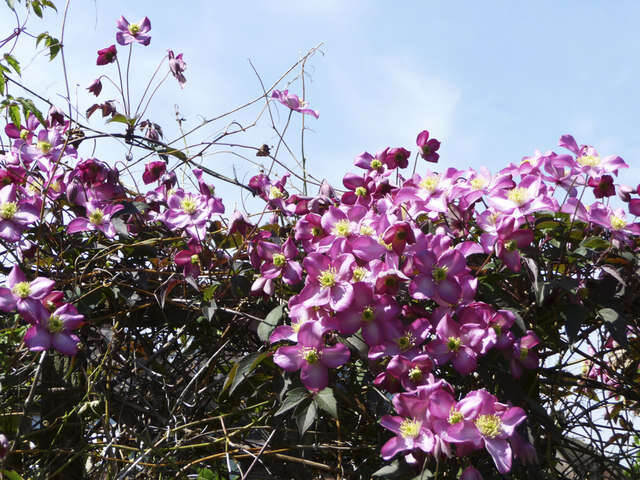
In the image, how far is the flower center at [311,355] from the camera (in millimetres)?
953

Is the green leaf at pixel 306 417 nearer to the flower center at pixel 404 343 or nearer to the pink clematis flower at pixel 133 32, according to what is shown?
the flower center at pixel 404 343

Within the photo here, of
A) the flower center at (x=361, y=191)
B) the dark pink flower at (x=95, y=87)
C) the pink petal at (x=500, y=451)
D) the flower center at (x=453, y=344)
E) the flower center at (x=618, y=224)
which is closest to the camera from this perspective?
the pink petal at (x=500, y=451)

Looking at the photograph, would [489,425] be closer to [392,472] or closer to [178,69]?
[392,472]

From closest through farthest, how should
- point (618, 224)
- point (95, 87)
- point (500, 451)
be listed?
point (500, 451) → point (618, 224) → point (95, 87)

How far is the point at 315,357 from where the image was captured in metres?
0.95

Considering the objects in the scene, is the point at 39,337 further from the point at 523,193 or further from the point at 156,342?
the point at 523,193

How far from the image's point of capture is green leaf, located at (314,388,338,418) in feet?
2.98

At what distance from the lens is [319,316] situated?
98cm

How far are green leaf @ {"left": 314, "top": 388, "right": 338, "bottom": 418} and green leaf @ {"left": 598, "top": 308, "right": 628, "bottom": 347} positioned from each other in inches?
17.0

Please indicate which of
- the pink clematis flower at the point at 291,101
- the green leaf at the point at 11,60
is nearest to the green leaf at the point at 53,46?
the green leaf at the point at 11,60

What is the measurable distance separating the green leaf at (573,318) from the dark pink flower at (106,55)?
1206 millimetres

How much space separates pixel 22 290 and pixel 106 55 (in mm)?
766

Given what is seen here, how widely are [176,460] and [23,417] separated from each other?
27cm

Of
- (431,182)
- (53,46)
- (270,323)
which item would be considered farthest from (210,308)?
(53,46)
